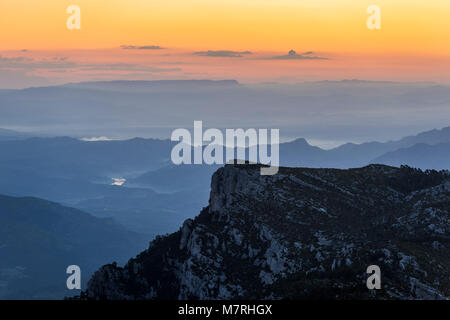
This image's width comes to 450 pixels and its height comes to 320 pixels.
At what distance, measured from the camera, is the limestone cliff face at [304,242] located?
114 meters

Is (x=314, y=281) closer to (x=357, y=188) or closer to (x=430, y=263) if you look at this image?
(x=430, y=263)

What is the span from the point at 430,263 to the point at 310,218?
103 ft

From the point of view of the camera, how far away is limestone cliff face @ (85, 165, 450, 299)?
114 m

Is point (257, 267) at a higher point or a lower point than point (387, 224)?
lower

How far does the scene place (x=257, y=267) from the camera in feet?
442

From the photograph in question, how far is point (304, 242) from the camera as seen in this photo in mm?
134875
